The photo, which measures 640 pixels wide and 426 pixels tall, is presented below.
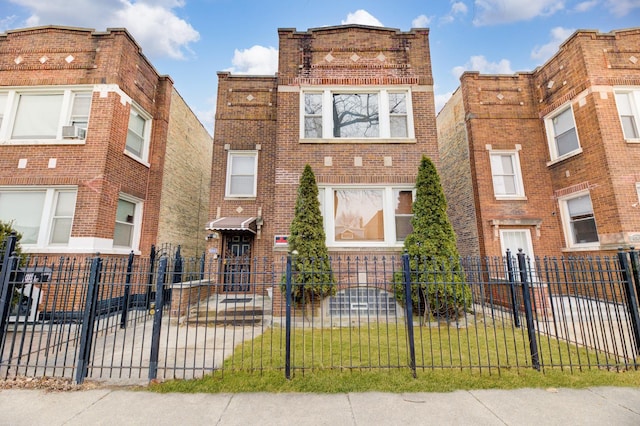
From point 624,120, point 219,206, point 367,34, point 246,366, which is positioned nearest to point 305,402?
point 246,366

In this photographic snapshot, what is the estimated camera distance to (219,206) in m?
11.0

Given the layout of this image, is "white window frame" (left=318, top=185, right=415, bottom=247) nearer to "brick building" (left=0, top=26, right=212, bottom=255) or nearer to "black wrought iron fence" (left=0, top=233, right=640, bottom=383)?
"black wrought iron fence" (left=0, top=233, right=640, bottom=383)

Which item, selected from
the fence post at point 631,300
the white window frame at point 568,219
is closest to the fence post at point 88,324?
the fence post at point 631,300

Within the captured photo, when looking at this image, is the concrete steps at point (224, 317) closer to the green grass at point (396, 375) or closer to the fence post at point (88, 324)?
the green grass at point (396, 375)

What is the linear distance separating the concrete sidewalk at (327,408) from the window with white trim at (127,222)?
6.76m

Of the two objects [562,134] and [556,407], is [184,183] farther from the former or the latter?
[562,134]

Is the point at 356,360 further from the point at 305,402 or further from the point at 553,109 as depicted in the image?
the point at 553,109

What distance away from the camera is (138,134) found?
10922mm

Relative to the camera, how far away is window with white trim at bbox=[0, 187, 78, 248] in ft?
28.6

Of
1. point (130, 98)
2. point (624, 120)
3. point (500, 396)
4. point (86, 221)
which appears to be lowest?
point (500, 396)

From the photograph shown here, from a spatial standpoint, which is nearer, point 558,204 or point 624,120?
point 624,120

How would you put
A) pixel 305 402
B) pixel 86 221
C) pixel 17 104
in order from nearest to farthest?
pixel 305 402, pixel 86 221, pixel 17 104

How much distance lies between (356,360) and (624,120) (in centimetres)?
1247

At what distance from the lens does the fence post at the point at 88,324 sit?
4124 mm
